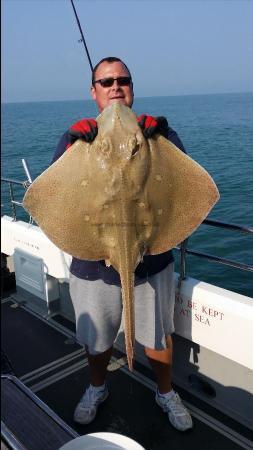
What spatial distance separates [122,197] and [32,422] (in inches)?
54.1

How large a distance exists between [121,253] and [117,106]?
739 mm

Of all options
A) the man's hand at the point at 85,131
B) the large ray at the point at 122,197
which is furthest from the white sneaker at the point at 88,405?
the man's hand at the point at 85,131

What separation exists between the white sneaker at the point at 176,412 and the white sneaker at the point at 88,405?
0.46 metres

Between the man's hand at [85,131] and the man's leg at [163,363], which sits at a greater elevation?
the man's hand at [85,131]

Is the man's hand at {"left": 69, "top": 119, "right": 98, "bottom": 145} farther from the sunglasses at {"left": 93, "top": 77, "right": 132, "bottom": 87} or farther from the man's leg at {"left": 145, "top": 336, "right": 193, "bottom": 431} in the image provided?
the man's leg at {"left": 145, "top": 336, "right": 193, "bottom": 431}

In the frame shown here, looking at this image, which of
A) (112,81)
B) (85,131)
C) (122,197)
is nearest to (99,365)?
(122,197)

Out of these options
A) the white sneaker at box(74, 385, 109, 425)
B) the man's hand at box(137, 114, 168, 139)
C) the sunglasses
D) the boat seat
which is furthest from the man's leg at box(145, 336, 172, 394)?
the sunglasses

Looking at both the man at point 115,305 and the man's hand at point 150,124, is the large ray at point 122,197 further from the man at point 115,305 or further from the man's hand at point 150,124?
the man at point 115,305

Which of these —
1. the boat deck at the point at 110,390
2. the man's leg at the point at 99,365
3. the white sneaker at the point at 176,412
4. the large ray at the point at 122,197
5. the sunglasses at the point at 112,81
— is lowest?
the boat deck at the point at 110,390

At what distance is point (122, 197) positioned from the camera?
209 centimetres

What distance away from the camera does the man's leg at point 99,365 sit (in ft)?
9.95

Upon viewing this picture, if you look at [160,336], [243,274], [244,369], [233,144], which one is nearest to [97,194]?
[160,336]

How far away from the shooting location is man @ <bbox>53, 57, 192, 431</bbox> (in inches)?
100

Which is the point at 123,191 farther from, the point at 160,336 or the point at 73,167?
the point at 160,336
